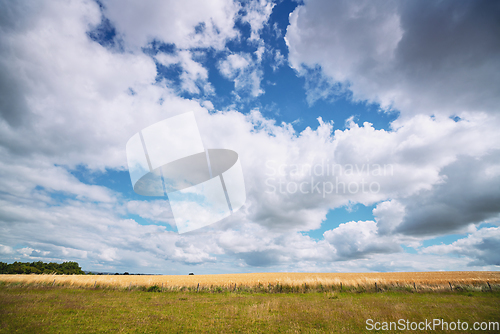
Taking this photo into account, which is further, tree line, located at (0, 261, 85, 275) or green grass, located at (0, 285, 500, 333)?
tree line, located at (0, 261, 85, 275)

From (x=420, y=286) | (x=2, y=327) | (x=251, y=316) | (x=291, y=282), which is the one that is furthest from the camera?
(x=291, y=282)

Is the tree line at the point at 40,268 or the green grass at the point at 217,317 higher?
the tree line at the point at 40,268

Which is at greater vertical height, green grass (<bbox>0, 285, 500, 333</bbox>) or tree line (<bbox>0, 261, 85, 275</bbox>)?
tree line (<bbox>0, 261, 85, 275</bbox>)

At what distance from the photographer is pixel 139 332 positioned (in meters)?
12.3

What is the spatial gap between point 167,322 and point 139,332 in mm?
2258

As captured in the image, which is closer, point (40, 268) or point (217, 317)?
point (217, 317)

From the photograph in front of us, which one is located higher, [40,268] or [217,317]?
[40,268]

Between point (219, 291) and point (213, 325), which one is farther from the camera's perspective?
point (219, 291)

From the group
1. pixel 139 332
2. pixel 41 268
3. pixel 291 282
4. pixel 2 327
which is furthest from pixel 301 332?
pixel 41 268

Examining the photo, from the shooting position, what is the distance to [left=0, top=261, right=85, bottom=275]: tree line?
229 feet

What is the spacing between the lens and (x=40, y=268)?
75.2 metres

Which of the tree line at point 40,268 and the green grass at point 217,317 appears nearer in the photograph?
the green grass at point 217,317

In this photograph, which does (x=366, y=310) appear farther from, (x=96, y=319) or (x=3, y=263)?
(x=3, y=263)

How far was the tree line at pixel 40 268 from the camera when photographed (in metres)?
69.9
